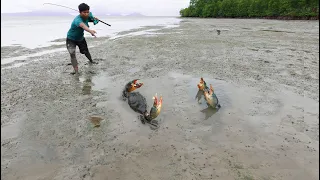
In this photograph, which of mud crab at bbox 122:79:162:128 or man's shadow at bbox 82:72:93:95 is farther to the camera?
man's shadow at bbox 82:72:93:95

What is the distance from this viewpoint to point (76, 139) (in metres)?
4.46

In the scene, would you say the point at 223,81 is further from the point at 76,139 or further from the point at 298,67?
the point at 76,139

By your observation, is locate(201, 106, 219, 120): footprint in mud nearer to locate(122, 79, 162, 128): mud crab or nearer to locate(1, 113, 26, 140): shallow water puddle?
locate(122, 79, 162, 128): mud crab

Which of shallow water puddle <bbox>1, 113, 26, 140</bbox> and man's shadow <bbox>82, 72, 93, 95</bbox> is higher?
man's shadow <bbox>82, 72, 93, 95</bbox>

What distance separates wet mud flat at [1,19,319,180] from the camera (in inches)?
144

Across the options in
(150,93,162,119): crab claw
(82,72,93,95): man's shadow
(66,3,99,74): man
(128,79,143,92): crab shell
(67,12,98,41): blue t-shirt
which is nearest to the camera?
(150,93,162,119): crab claw

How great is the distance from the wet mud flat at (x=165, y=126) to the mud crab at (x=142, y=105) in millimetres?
166

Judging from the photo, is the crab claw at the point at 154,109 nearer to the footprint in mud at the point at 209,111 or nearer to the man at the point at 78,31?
the footprint in mud at the point at 209,111

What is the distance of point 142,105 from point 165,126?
2.84 feet

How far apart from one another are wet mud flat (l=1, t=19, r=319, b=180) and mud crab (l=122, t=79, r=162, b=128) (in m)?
0.17

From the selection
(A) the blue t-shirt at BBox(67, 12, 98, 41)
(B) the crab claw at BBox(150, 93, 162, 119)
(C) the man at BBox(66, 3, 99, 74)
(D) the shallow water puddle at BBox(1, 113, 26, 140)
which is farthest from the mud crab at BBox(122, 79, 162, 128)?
(A) the blue t-shirt at BBox(67, 12, 98, 41)

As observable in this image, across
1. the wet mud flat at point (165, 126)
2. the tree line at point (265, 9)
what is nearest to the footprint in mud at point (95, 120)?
the wet mud flat at point (165, 126)

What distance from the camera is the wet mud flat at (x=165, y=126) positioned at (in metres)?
3.66

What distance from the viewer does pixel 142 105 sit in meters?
5.58
